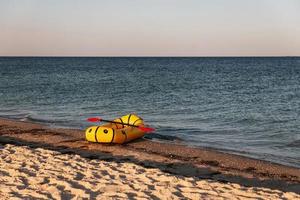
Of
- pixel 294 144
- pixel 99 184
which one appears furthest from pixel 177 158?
pixel 294 144

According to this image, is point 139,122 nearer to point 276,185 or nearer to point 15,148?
point 15,148

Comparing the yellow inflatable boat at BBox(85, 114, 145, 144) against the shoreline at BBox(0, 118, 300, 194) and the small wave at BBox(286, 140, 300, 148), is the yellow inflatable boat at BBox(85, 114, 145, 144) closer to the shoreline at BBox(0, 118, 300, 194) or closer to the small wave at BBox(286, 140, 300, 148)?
the shoreline at BBox(0, 118, 300, 194)

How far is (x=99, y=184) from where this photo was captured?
727 centimetres

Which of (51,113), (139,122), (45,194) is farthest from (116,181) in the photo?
(51,113)

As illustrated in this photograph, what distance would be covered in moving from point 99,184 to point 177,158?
477cm

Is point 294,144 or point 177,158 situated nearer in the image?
point 177,158

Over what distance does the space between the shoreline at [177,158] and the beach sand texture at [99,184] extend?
158 centimetres

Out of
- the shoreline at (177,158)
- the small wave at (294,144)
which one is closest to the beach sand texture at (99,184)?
the shoreline at (177,158)

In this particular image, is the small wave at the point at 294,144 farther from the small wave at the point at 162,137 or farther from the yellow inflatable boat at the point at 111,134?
the yellow inflatable boat at the point at 111,134

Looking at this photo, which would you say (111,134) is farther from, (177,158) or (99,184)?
(99,184)

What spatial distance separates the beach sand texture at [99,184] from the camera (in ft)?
21.8

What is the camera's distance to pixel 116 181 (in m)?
7.58

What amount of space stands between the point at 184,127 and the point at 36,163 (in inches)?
397

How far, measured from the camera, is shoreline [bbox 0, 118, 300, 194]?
973 centimetres
